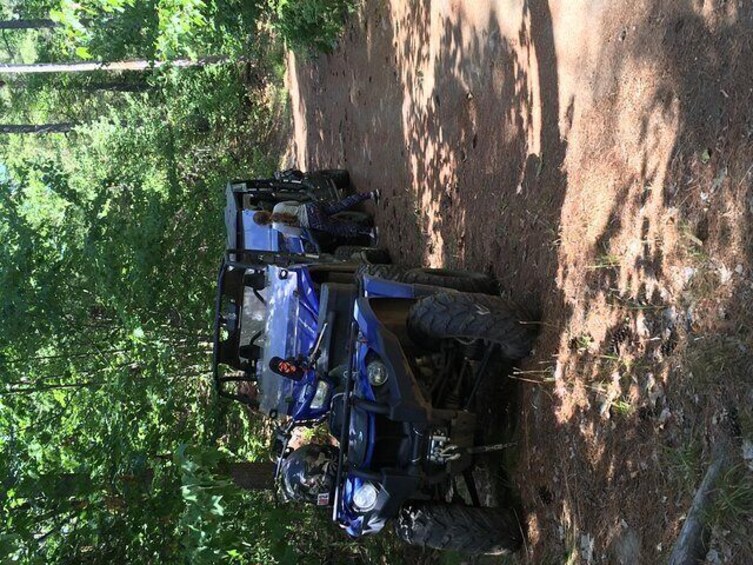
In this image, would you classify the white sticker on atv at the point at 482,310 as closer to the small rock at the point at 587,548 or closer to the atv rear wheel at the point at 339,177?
the small rock at the point at 587,548

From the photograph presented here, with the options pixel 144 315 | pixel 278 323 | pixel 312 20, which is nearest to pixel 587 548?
pixel 278 323

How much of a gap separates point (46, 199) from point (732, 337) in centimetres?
1393

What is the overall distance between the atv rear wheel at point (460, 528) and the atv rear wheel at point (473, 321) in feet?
4.44

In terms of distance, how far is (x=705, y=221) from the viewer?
392 cm

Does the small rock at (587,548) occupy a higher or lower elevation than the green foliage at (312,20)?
lower

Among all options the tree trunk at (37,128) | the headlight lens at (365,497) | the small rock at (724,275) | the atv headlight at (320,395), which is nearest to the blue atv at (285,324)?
the atv headlight at (320,395)

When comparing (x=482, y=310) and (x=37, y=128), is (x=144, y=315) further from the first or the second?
(x=37, y=128)

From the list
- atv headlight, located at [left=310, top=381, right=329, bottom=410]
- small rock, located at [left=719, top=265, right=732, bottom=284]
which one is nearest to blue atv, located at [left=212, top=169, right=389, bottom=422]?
atv headlight, located at [left=310, top=381, right=329, bottom=410]

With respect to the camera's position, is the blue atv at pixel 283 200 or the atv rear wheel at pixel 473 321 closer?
the atv rear wheel at pixel 473 321

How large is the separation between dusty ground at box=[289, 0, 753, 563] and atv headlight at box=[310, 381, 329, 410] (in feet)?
5.70

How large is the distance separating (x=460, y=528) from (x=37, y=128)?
25289mm

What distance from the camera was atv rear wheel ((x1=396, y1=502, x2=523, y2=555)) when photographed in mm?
5238

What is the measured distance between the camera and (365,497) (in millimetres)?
5082

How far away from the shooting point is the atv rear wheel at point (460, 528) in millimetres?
5238
